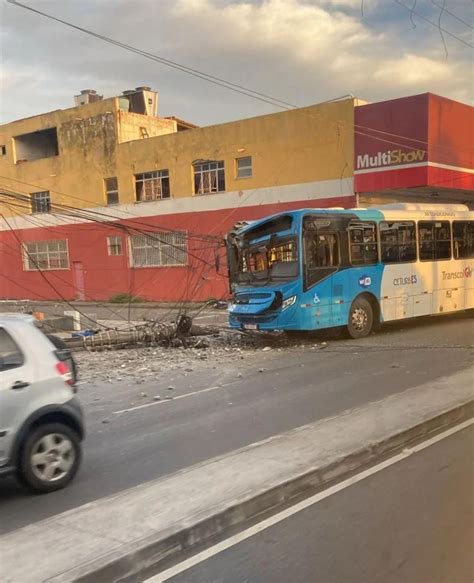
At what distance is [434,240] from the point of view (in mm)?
15969

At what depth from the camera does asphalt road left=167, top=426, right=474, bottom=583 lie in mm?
3447

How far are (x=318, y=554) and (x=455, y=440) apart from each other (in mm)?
2773

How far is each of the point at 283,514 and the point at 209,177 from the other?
2510cm

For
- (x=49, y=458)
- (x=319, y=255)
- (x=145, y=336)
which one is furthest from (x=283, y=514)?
(x=145, y=336)

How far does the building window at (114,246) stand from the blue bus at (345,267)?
18663 millimetres

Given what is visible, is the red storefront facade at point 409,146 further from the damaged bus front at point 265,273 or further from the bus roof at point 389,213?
the damaged bus front at point 265,273

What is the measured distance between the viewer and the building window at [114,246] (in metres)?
32.4

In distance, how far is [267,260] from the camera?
13.8 metres

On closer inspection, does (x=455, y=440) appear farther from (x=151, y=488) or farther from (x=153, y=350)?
(x=153, y=350)

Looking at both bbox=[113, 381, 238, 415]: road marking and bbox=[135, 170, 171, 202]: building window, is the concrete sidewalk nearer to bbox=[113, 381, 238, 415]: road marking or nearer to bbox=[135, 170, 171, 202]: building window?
bbox=[113, 381, 238, 415]: road marking

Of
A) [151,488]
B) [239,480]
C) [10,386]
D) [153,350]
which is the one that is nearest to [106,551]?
[151,488]

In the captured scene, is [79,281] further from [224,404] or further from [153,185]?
[224,404]

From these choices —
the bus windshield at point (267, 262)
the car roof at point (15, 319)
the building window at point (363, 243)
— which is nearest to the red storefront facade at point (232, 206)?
the bus windshield at point (267, 262)

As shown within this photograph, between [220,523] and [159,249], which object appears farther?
[159,249]
